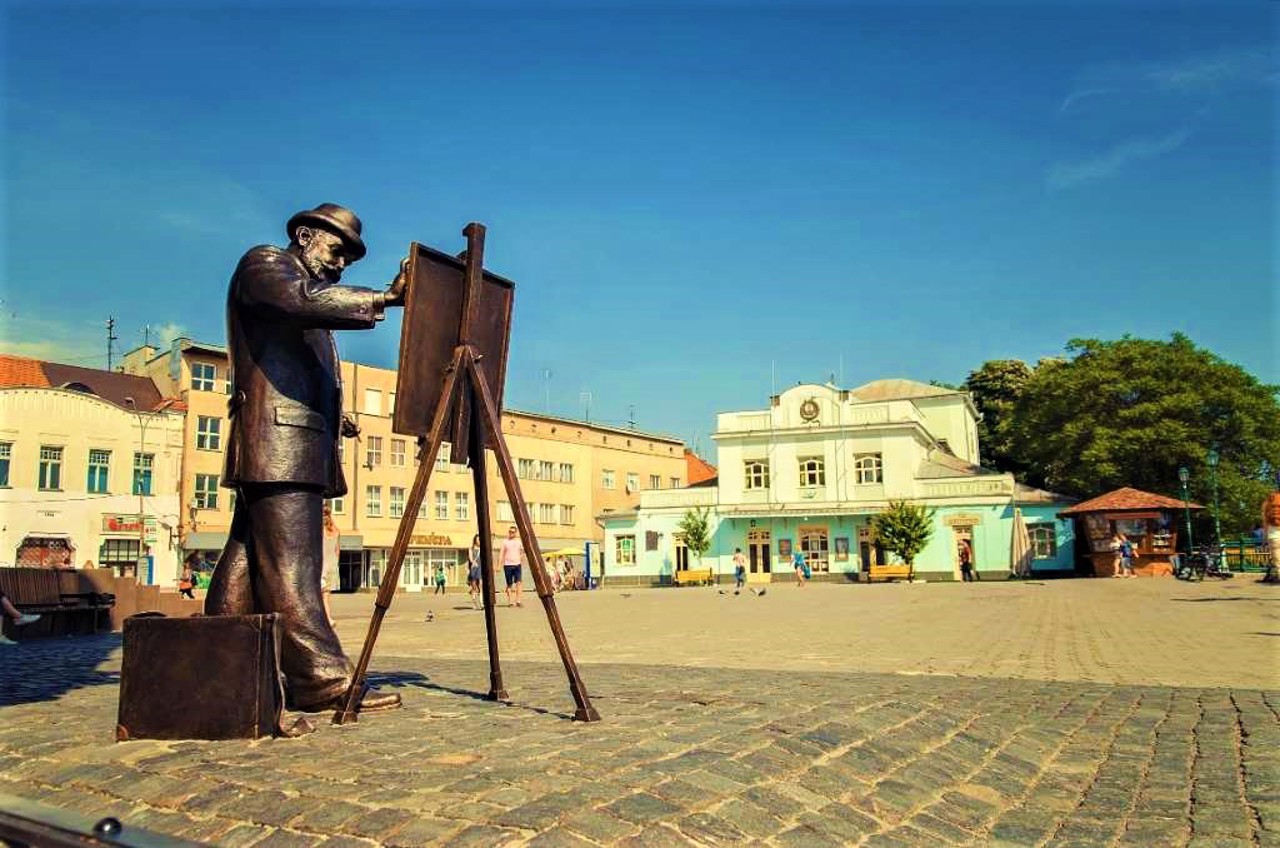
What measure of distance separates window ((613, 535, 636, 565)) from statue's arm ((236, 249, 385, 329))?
50936mm

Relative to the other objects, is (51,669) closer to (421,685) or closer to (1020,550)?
(421,685)

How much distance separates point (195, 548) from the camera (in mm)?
42094

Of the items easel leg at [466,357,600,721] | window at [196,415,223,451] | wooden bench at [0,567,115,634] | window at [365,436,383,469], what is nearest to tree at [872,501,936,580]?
window at [365,436,383,469]

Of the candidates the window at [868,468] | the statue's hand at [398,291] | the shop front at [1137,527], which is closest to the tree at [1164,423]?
the shop front at [1137,527]

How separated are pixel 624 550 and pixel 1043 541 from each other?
22.4 meters

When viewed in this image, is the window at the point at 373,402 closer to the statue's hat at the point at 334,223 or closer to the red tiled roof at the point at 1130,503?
the red tiled roof at the point at 1130,503

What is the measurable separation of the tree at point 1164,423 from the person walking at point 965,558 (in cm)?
582

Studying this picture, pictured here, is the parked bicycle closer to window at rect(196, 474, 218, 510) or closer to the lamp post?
window at rect(196, 474, 218, 510)

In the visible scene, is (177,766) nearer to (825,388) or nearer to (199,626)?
(199,626)

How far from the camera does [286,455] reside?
4875 millimetres

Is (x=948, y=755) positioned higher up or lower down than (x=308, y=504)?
lower down

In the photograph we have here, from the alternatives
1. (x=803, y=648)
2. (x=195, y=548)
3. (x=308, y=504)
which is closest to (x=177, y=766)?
(x=308, y=504)

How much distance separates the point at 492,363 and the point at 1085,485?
45.7 metres

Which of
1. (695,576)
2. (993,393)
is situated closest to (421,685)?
(695,576)
